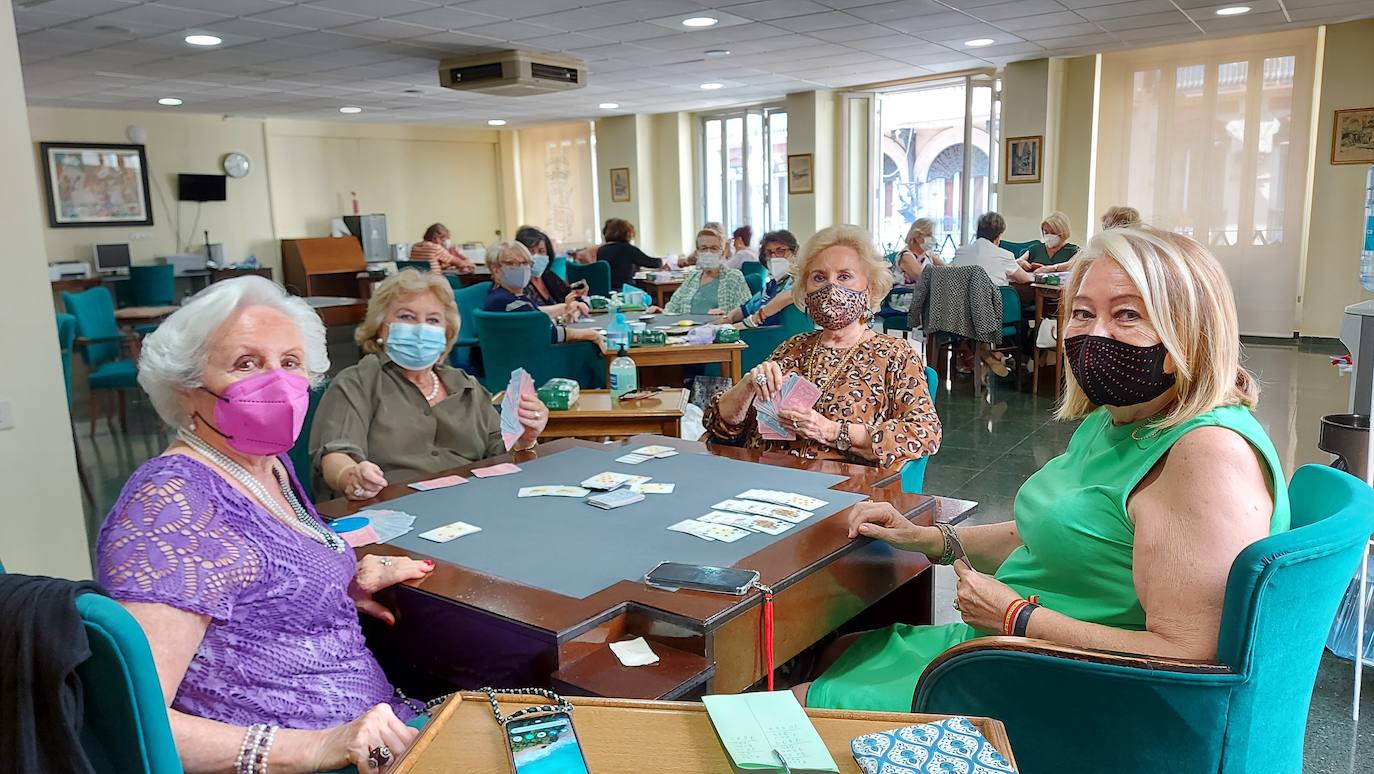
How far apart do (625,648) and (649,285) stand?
8.36 m

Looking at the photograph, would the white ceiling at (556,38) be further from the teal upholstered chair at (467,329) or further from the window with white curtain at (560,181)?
the window with white curtain at (560,181)

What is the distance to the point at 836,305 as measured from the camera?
287 centimetres

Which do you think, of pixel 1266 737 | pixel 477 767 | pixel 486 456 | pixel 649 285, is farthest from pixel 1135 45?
pixel 477 767

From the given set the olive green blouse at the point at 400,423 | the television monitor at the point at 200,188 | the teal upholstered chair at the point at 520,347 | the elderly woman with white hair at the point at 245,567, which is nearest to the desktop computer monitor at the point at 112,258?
the television monitor at the point at 200,188

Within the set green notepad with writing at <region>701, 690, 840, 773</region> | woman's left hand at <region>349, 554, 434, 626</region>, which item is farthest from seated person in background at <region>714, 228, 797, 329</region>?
green notepad with writing at <region>701, 690, 840, 773</region>

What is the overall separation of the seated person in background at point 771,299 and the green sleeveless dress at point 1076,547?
10.1 ft

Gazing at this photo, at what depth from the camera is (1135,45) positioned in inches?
364

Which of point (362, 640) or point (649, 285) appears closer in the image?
point (362, 640)

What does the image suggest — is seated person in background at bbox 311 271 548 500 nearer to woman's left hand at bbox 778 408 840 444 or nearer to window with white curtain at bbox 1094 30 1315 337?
woman's left hand at bbox 778 408 840 444

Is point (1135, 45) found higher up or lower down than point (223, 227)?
Result: higher up

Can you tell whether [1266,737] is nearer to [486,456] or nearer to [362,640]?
[362,640]

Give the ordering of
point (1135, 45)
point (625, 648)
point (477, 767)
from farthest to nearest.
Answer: point (1135, 45), point (625, 648), point (477, 767)

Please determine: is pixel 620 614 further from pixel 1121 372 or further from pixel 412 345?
pixel 412 345

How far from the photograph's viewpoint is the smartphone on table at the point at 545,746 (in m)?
1.04
